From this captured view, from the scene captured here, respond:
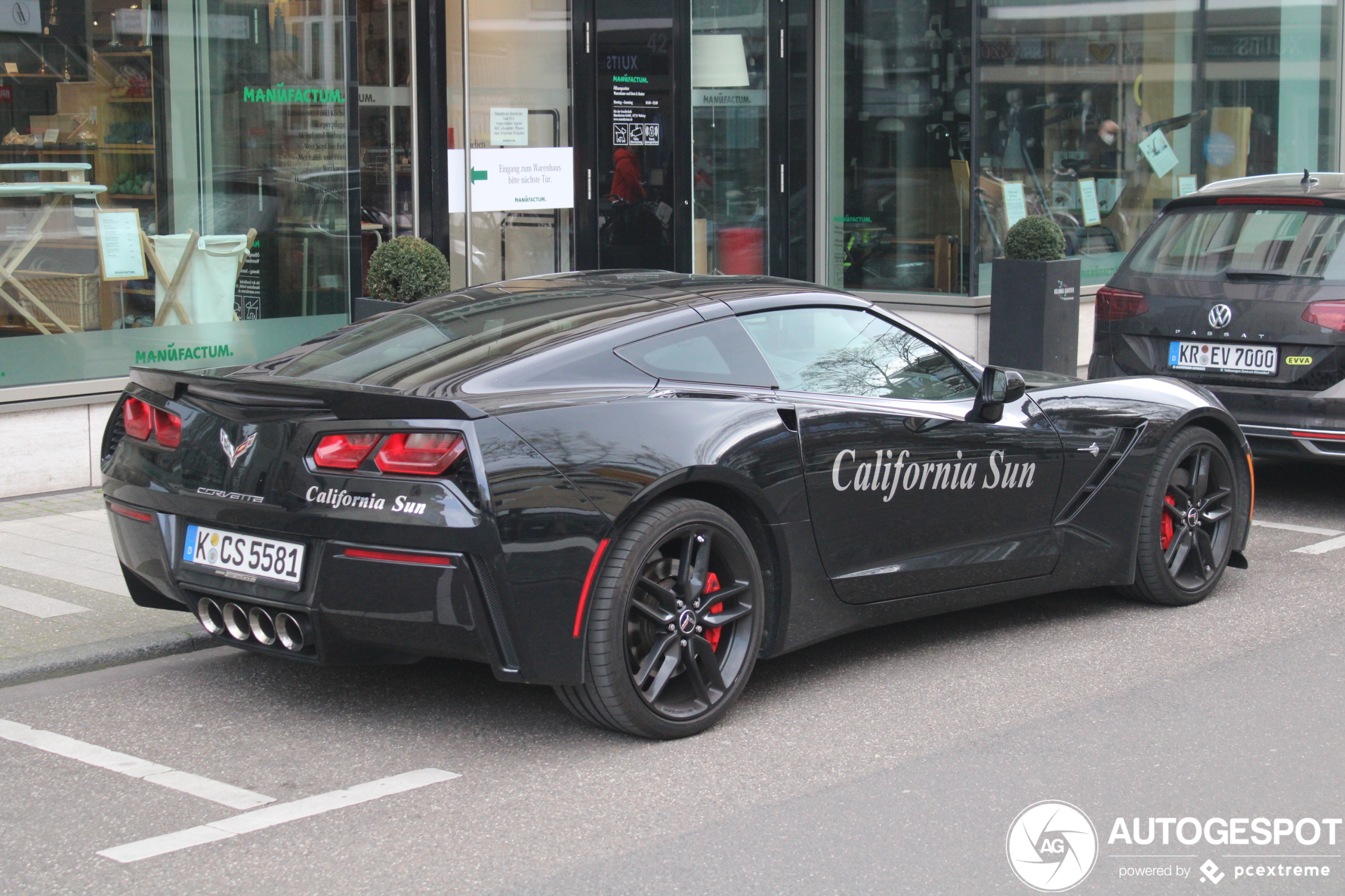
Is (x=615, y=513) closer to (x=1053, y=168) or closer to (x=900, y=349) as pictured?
(x=900, y=349)

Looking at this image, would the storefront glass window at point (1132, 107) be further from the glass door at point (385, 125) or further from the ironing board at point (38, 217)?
the ironing board at point (38, 217)

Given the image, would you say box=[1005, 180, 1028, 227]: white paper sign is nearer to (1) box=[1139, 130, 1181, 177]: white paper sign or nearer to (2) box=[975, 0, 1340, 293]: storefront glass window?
(2) box=[975, 0, 1340, 293]: storefront glass window

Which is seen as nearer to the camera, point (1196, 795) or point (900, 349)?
point (1196, 795)

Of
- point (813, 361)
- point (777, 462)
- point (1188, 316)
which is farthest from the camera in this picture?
point (1188, 316)

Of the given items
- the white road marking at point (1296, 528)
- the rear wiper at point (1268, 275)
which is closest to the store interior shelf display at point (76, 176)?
the rear wiper at point (1268, 275)

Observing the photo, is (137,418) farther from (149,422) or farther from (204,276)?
(204,276)

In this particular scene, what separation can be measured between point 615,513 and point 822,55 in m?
10.3

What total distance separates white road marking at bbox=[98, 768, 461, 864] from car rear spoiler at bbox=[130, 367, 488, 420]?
1026 mm

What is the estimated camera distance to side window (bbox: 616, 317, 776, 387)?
4820 mm

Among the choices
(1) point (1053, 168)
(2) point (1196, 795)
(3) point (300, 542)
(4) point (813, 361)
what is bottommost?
(2) point (1196, 795)

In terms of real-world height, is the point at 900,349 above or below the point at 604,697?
above

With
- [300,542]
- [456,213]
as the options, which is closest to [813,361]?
[300,542]

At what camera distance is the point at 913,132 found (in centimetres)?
1355

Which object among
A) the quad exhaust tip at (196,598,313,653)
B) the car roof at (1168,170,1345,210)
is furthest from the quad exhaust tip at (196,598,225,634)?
the car roof at (1168,170,1345,210)
